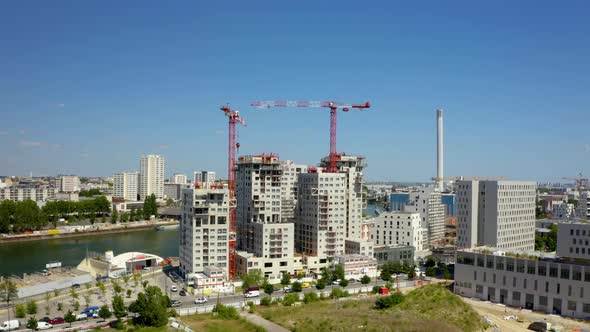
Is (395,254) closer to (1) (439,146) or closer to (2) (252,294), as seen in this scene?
(2) (252,294)

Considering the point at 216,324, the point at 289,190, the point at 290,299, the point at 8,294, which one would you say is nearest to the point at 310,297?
the point at 290,299

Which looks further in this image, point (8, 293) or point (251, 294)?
point (251, 294)

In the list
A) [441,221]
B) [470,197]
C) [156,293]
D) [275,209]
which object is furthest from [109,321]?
[441,221]

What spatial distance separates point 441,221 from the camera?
92.1 ft

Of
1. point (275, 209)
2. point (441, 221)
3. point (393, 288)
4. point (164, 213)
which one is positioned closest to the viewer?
point (393, 288)

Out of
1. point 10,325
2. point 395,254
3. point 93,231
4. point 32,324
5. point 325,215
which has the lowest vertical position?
point 93,231

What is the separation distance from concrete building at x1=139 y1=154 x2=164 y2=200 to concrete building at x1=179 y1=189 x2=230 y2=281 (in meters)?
36.9

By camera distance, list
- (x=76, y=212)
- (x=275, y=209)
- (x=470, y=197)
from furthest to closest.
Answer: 1. (x=76, y=212)
2. (x=470, y=197)
3. (x=275, y=209)

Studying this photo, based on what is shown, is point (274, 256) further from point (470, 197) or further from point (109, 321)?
point (470, 197)

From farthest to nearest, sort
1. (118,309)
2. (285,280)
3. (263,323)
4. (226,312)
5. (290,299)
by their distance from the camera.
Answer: (285,280)
(290,299)
(226,312)
(263,323)
(118,309)

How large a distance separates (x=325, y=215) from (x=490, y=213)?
22.3 ft

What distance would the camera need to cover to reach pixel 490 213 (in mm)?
20266

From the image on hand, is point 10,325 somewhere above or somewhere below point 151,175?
below

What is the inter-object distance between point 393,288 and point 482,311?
9.25 ft
